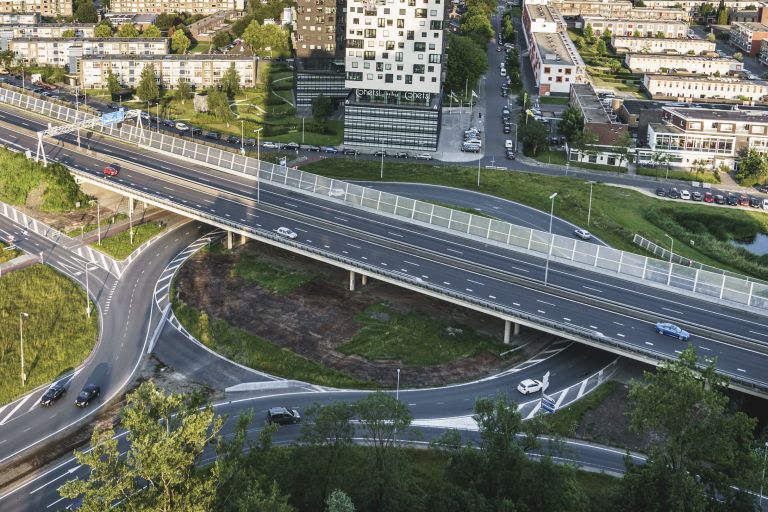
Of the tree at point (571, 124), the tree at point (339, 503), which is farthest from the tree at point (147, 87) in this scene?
the tree at point (339, 503)

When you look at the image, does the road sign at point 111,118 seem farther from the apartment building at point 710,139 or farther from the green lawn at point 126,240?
the apartment building at point 710,139

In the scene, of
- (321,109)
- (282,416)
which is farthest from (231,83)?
(282,416)

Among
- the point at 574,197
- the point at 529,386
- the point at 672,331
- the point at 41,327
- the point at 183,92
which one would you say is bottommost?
the point at 41,327

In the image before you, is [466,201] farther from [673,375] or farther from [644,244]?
[673,375]

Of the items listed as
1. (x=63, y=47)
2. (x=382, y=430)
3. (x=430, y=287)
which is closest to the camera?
(x=382, y=430)

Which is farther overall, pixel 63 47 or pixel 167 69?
pixel 63 47

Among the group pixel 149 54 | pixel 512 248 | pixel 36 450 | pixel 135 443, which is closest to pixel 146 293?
pixel 36 450

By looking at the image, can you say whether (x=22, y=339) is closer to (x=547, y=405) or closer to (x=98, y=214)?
(x=98, y=214)
